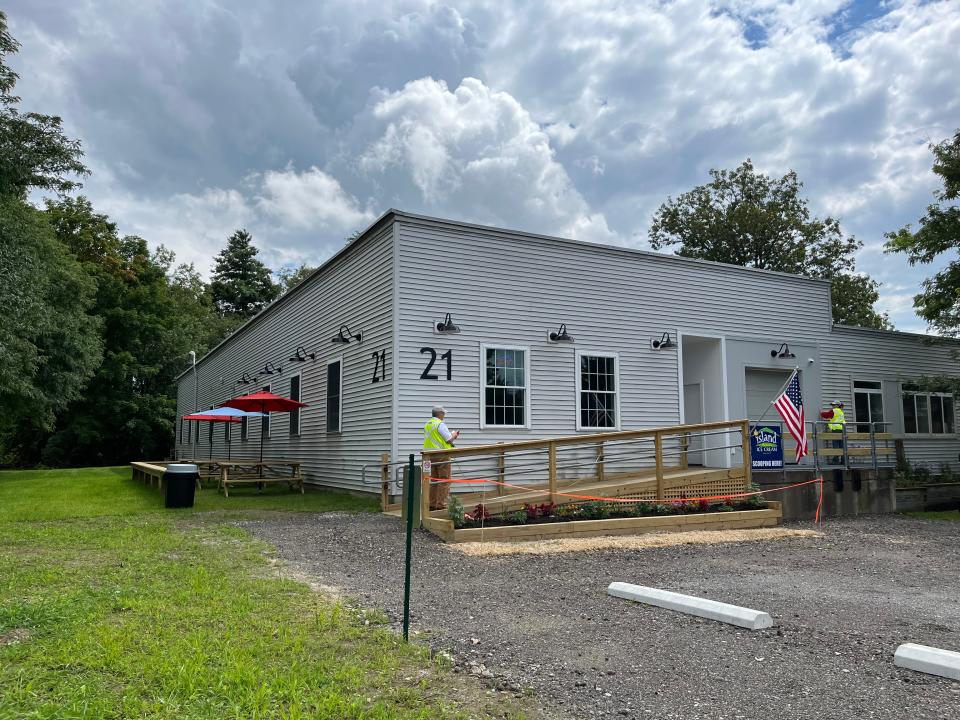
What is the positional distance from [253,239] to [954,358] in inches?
2171

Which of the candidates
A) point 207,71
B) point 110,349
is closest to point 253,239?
point 110,349

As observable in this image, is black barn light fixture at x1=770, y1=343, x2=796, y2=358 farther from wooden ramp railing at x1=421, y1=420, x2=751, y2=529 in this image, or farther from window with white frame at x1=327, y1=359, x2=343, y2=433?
window with white frame at x1=327, y1=359, x2=343, y2=433

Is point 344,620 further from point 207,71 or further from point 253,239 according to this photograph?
point 253,239

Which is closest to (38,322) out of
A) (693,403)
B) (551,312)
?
(551,312)

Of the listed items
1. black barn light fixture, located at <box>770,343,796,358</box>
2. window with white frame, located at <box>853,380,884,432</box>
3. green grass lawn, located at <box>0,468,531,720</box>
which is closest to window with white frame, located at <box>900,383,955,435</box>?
window with white frame, located at <box>853,380,884,432</box>

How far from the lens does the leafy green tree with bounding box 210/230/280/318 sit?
5978cm

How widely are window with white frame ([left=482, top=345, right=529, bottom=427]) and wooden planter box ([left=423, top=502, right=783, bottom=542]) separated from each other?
3812 millimetres

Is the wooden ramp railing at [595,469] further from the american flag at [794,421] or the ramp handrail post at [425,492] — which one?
the american flag at [794,421]

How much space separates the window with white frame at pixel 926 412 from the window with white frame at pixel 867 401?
1.05m

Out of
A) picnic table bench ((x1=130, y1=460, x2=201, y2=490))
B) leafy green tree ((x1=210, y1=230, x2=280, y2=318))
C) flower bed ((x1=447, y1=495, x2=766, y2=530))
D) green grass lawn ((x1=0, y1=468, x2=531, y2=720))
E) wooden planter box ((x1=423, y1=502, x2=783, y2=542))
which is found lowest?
green grass lawn ((x1=0, y1=468, x2=531, y2=720))

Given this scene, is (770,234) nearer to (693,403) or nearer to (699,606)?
(693,403)

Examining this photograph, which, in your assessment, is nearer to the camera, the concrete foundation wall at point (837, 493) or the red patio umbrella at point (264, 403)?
the concrete foundation wall at point (837, 493)

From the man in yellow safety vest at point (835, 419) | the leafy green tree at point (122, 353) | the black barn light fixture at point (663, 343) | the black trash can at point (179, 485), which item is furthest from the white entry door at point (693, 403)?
the leafy green tree at point (122, 353)

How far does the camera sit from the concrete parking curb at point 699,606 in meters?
5.17
